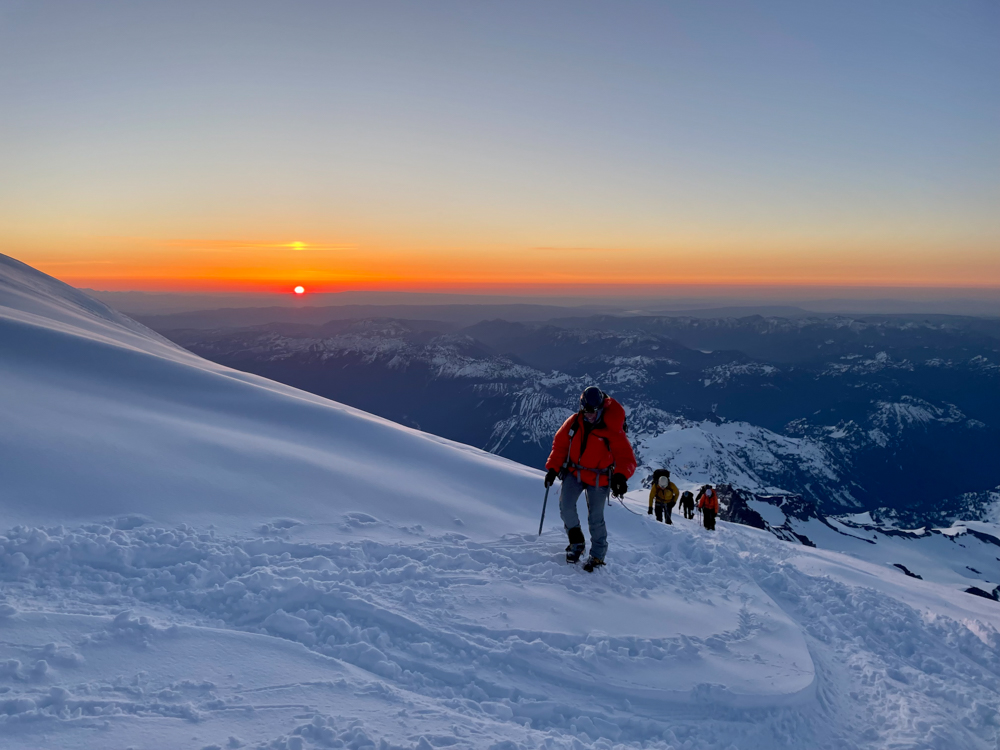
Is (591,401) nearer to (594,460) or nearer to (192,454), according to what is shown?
(594,460)

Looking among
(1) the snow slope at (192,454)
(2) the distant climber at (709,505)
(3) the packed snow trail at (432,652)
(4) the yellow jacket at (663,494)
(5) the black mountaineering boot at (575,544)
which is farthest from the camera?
(4) the yellow jacket at (663,494)

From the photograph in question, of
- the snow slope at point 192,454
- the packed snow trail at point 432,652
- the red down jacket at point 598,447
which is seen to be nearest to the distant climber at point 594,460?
the red down jacket at point 598,447

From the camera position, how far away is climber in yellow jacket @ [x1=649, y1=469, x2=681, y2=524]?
15938mm

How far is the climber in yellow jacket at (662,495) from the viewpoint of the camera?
15.9 metres

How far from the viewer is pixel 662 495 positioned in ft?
54.7

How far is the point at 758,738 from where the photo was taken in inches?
216

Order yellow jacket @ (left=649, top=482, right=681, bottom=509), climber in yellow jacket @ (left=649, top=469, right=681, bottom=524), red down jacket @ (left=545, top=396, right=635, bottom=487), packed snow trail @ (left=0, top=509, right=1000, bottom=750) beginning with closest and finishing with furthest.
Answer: packed snow trail @ (left=0, top=509, right=1000, bottom=750) < red down jacket @ (left=545, top=396, right=635, bottom=487) < climber in yellow jacket @ (left=649, top=469, right=681, bottom=524) < yellow jacket @ (left=649, top=482, right=681, bottom=509)

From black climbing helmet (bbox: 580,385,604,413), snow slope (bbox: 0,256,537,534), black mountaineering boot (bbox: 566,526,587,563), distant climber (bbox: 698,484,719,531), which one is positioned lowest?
distant climber (bbox: 698,484,719,531)

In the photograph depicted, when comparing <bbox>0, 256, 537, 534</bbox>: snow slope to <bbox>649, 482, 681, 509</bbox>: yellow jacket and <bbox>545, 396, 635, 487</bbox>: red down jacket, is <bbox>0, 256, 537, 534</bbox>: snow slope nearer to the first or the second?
<bbox>545, 396, 635, 487</bbox>: red down jacket

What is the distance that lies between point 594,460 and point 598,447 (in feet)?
0.70

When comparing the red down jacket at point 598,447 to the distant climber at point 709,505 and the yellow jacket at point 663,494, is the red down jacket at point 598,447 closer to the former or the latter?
the distant climber at point 709,505

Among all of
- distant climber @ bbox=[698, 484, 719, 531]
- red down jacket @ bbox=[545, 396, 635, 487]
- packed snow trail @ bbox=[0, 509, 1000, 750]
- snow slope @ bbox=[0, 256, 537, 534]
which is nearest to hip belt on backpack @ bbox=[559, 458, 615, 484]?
red down jacket @ bbox=[545, 396, 635, 487]

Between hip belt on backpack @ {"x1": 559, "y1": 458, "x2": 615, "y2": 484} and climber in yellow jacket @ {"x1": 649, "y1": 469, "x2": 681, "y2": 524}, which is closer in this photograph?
hip belt on backpack @ {"x1": 559, "y1": 458, "x2": 615, "y2": 484}

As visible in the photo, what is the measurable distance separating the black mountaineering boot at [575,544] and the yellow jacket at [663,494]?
28.1 feet
